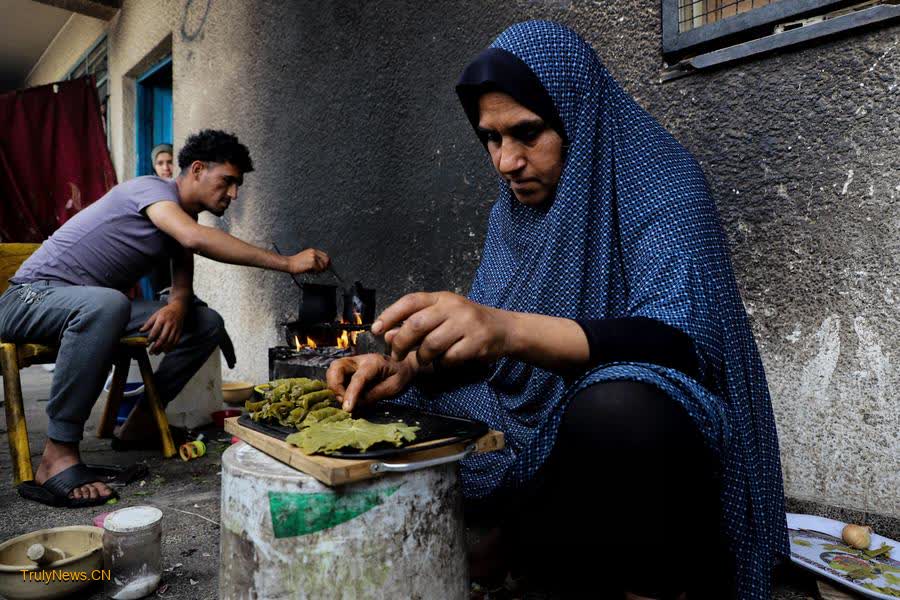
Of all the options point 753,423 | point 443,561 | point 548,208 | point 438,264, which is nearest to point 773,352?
point 753,423

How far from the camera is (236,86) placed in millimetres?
5434

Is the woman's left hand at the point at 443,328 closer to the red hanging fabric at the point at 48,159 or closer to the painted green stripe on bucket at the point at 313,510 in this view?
the painted green stripe on bucket at the point at 313,510

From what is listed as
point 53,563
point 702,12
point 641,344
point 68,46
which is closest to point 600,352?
point 641,344

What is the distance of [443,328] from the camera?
3.74ft

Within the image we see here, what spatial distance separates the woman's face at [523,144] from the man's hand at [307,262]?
85.1 inches

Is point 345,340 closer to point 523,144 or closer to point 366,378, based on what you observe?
point 366,378

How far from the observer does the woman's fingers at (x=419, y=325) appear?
115cm

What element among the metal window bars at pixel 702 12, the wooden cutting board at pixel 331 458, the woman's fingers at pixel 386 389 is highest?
the metal window bars at pixel 702 12

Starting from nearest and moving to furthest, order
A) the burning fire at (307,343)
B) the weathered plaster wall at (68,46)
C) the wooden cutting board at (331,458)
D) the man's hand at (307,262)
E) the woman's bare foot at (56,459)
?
the wooden cutting board at (331,458) < the woman's bare foot at (56,459) < the man's hand at (307,262) < the burning fire at (307,343) < the weathered plaster wall at (68,46)

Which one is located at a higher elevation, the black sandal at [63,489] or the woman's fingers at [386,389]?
the woman's fingers at [386,389]

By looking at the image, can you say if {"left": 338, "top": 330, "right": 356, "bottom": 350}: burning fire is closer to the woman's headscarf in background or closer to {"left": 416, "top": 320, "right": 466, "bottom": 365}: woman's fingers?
the woman's headscarf in background

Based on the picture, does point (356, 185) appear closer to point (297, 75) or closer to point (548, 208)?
point (297, 75)

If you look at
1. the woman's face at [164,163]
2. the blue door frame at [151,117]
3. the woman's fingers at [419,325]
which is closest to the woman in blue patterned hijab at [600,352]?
the woman's fingers at [419,325]

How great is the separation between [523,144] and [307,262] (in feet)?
7.54
